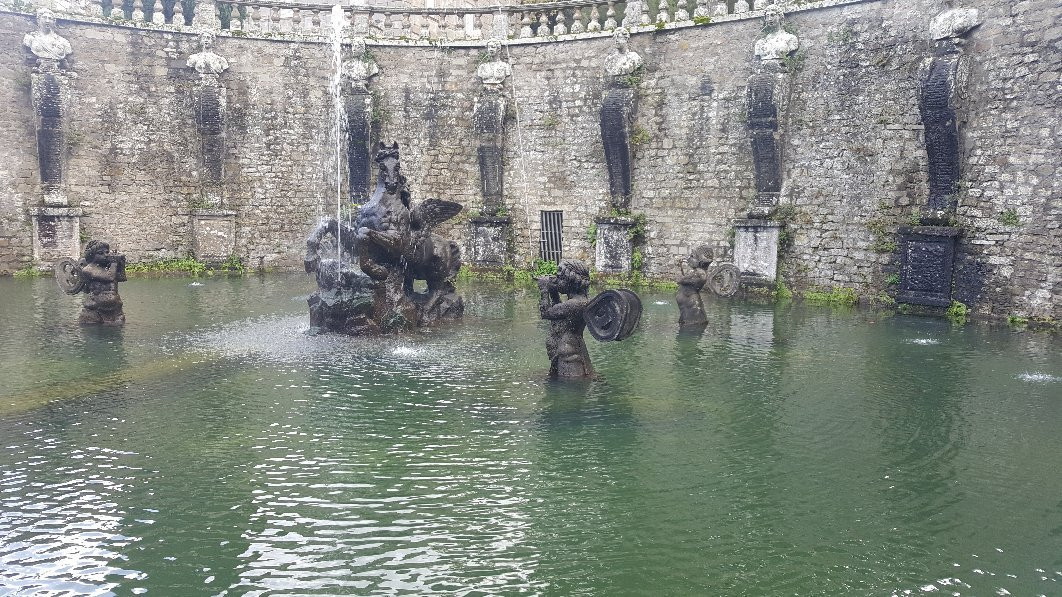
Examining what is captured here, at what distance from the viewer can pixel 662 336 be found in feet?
42.1

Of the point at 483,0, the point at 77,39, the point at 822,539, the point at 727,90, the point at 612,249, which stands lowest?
the point at 822,539

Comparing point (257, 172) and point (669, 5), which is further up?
point (669, 5)

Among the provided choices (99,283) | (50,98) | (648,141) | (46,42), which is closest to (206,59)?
(46,42)

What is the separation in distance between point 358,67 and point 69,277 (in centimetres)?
1028

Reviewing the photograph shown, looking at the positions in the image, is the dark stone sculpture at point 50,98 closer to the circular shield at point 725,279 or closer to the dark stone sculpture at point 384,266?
the dark stone sculpture at point 384,266

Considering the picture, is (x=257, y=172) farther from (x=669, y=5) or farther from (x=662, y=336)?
(x=662, y=336)

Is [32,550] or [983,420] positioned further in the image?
[983,420]

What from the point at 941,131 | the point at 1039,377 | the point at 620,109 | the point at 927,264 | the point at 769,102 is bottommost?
the point at 1039,377

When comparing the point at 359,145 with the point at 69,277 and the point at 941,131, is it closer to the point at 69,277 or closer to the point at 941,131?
the point at 69,277

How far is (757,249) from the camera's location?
17.8m

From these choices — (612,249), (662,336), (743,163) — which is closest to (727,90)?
(743,163)

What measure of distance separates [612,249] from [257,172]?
9195 mm

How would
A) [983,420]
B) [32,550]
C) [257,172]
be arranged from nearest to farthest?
[32,550] → [983,420] → [257,172]

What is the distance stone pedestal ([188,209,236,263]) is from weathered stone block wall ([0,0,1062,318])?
1.07 ft
